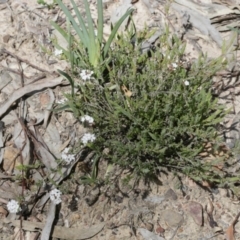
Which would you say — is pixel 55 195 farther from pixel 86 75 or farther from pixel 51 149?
pixel 86 75

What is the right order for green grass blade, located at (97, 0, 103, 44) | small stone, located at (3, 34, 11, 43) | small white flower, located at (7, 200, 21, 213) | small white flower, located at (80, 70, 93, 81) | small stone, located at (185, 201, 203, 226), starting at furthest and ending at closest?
1. small stone, located at (3, 34, 11, 43)
2. green grass blade, located at (97, 0, 103, 44)
3. small stone, located at (185, 201, 203, 226)
4. small white flower, located at (80, 70, 93, 81)
5. small white flower, located at (7, 200, 21, 213)

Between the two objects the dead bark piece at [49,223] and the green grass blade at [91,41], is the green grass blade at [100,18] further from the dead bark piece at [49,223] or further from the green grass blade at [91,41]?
the dead bark piece at [49,223]

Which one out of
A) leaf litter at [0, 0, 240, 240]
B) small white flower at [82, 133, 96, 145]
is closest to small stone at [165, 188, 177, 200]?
leaf litter at [0, 0, 240, 240]

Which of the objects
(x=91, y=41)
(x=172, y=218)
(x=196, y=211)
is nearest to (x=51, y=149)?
(x=91, y=41)

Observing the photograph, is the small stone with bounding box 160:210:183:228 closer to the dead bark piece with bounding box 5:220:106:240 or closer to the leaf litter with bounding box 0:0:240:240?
the leaf litter with bounding box 0:0:240:240

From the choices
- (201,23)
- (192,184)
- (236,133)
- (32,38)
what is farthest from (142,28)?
(192,184)
